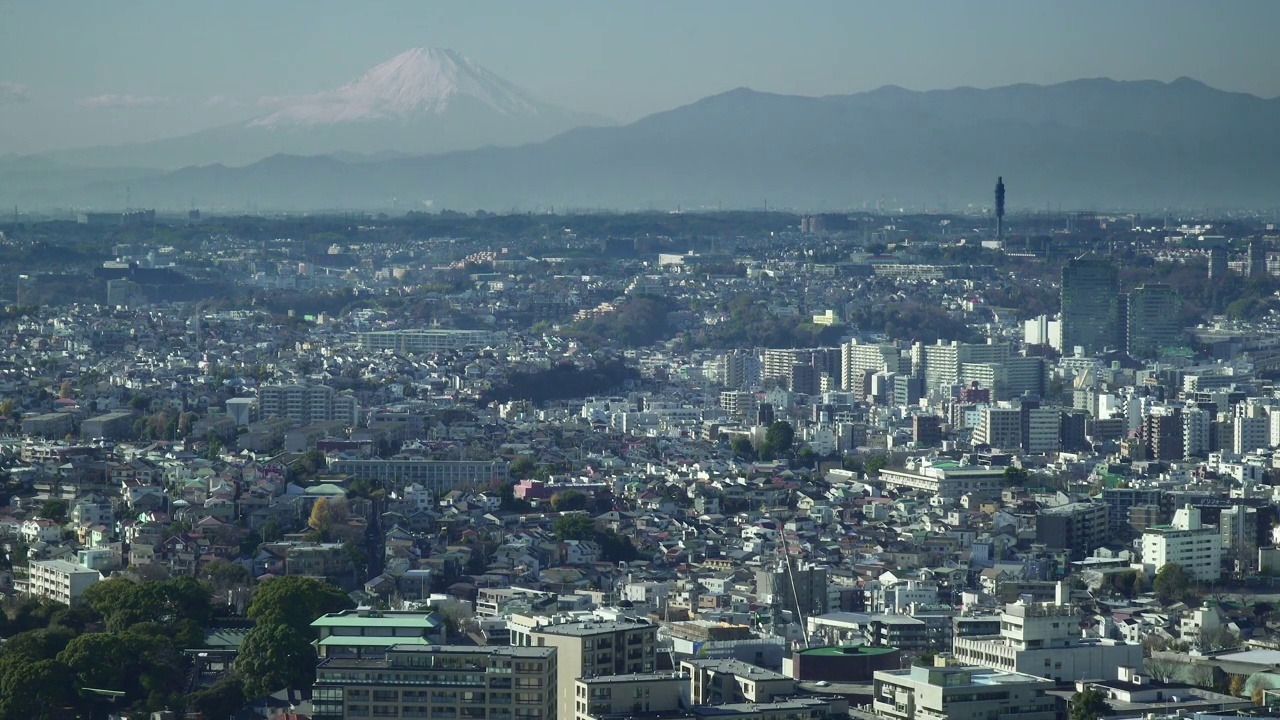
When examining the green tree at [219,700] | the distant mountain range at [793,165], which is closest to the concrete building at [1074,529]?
the green tree at [219,700]

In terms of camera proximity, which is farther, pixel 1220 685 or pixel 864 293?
pixel 864 293

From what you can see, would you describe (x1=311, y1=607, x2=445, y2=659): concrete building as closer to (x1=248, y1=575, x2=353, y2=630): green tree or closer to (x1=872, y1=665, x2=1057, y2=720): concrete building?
(x1=248, y1=575, x2=353, y2=630): green tree

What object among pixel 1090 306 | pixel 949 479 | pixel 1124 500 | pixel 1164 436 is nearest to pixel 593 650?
pixel 1124 500

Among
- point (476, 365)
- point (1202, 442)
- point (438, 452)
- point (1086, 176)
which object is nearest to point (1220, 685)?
point (438, 452)

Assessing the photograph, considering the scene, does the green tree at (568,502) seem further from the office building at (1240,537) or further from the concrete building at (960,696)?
the concrete building at (960,696)

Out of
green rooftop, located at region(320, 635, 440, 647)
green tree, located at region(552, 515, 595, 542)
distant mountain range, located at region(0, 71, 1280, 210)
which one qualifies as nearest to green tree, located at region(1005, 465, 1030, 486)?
green tree, located at region(552, 515, 595, 542)

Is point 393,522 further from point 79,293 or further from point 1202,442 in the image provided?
point 79,293

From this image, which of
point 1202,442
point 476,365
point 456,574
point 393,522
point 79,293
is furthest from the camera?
point 79,293
